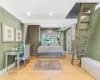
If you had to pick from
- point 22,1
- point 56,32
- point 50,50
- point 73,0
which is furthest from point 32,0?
point 56,32

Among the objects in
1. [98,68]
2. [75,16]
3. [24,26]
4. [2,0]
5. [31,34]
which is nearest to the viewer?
[98,68]

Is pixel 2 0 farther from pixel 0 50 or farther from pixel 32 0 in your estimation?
pixel 0 50

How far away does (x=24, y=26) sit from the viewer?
25.5ft

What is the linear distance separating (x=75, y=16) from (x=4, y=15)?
12.9ft

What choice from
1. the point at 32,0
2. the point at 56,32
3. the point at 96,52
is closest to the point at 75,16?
the point at 96,52

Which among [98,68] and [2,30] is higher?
[2,30]

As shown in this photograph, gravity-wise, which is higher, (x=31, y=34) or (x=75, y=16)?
(x=75, y=16)

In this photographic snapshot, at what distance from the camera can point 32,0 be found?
12.4ft

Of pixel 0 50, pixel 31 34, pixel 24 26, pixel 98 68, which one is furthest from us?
pixel 31 34

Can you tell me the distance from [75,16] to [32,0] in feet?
11.4

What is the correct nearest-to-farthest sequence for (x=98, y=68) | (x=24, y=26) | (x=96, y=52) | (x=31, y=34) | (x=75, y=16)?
(x=98, y=68), (x=96, y=52), (x=75, y=16), (x=24, y=26), (x=31, y=34)

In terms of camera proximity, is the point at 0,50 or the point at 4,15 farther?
the point at 4,15

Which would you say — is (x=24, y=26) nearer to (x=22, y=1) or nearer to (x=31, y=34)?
(x=31, y=34)

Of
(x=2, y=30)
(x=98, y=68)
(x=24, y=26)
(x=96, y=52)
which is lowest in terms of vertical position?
(x=98, y=68)
